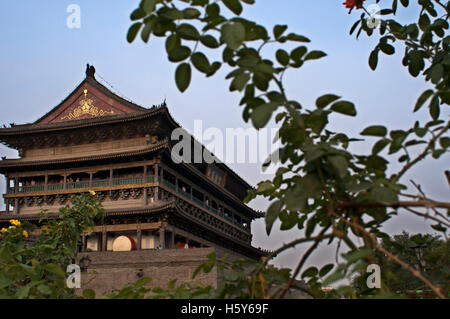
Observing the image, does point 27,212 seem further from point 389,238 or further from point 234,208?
point 389,238

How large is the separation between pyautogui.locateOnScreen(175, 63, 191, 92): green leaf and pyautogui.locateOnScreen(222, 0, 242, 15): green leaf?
Answer: 0.17 meters

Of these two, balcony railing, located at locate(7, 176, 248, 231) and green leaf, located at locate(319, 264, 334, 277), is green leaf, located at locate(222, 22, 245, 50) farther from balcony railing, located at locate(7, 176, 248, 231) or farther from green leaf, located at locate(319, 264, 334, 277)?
balcony railing, located at locate(7, 176, 248, 231)

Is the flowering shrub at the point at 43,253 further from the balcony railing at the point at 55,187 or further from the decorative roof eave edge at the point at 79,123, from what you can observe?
the balcony railing at the point at 55,187

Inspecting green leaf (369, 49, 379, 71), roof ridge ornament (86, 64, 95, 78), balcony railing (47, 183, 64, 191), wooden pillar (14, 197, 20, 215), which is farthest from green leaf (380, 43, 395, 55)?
roof ridge ornament (86, 64, 95, 78)

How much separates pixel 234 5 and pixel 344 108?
1.23 ft

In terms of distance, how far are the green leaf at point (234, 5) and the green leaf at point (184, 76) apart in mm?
175

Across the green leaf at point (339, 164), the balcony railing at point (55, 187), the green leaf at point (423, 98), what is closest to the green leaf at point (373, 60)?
the green leaf at point (423, 98)

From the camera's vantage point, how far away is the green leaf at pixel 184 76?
108 centimetres

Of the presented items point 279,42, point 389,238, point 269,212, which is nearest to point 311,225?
point 269,212

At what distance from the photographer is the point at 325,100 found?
3.49ft

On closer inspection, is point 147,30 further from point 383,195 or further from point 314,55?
point 383,195

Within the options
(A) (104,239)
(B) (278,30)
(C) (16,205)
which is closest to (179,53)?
(B) (278,30)

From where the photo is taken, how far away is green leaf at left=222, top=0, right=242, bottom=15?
1.03 meters

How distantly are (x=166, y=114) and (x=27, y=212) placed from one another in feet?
29.3
